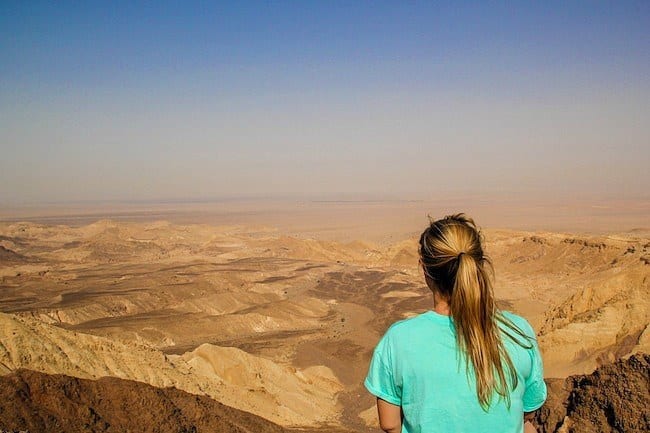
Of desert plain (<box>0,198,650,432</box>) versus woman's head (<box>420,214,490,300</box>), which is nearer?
woman's head (<box>420,214,490,300</box>)

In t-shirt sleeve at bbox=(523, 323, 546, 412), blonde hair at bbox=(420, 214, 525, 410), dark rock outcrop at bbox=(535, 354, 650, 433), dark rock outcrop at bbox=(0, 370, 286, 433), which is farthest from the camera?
dark rock outcrop at bbox=(0, 370, 286, 433)

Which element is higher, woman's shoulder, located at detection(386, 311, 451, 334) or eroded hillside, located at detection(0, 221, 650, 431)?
woman's shoulder, located at detection(386, 311, 451, 334)

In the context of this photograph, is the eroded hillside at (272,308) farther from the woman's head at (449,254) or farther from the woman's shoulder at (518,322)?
the woman's shoulder at (518,322)

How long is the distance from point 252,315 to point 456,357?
116 ft

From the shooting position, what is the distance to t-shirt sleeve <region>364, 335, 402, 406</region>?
6.39 feet

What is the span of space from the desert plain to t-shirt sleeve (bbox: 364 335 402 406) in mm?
905

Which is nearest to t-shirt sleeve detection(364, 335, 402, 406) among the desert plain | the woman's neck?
the woman's neck

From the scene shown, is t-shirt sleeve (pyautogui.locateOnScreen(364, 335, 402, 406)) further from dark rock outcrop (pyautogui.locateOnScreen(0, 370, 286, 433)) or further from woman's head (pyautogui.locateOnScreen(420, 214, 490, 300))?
dark rock outcrop (pyautogui.locateOnScreen(0, 370, 286, 433))

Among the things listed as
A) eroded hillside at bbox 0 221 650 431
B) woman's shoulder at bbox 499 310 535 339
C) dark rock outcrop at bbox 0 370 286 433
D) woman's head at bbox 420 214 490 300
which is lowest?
eroded hillside at bbox 0 221 650 431

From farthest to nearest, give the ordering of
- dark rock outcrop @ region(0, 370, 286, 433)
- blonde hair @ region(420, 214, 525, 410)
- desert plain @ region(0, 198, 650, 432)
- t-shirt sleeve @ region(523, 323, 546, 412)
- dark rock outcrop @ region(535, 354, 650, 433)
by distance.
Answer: desert plain @ region(0, 198, 650, 432) → dark rock outcrop @ region(0, 370, 286, 433) → dark rock outcrop @ region(535, 354, 650, 433) → t-shirt sleeve @ region(523, 323, 546, 412) → blonde hair @ region(420, 214, 525, 410)

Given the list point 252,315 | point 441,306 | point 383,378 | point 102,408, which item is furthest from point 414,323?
point 252,315

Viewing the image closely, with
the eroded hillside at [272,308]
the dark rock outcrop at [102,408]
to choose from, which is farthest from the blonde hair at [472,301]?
the eroded hillside at [272,308]

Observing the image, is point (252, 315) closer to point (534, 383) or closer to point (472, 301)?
point (534, 383)

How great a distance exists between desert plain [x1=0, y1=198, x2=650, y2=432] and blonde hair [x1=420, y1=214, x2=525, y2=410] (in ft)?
2.22
